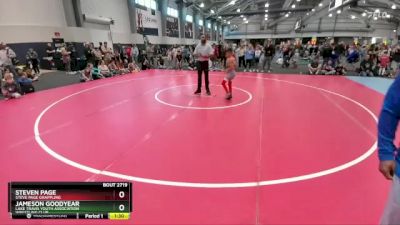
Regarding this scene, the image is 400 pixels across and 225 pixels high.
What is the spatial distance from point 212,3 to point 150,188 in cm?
3617

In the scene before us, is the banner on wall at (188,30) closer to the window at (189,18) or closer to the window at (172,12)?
the window at (189,18)

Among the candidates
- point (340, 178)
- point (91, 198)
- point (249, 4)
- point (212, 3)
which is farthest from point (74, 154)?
point (249, 4)

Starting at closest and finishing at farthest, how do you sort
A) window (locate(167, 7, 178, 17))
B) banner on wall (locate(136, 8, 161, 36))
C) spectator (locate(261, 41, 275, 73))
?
1. spectator (locate(261, 41, 275, 73))
2. banner on wall (locate(136, 8, 161, 36))
3. window (locate(167, 7, 178, 17))

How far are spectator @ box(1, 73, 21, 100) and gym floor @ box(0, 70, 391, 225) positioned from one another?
19.1 inches

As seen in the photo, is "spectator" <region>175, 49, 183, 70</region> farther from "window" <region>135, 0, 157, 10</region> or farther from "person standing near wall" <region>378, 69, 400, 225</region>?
"person standing near wall" <region>378, 69, 400, 225</region>

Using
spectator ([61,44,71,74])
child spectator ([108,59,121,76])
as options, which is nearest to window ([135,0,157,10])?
spectator ([61,44,71,74])

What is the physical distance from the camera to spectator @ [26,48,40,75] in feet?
48.9

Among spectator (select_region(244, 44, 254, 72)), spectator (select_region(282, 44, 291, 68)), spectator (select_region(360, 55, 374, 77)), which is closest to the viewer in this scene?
spectator (select_region(360, 55, 374, 77))

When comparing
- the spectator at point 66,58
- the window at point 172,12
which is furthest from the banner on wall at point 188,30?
the spectator at point 66,58

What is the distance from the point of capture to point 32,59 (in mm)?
14938
